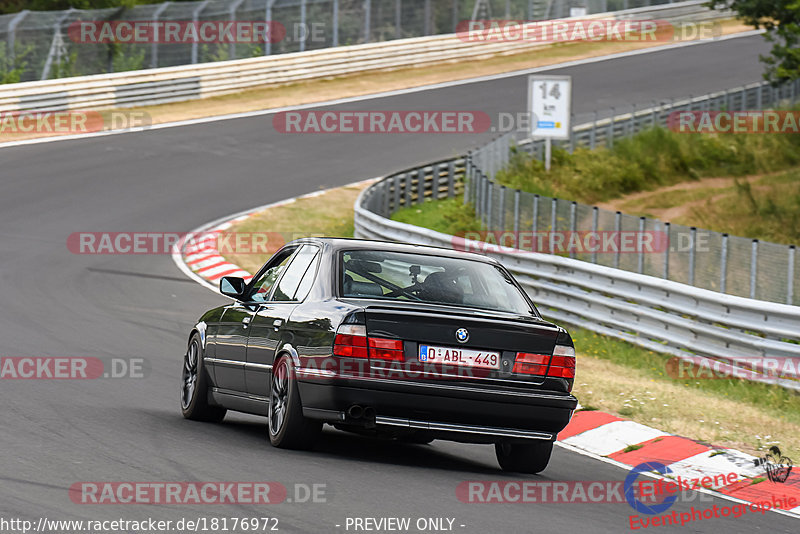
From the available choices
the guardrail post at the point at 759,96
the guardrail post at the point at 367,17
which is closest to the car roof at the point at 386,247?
the guardrail post at the point at 759,96

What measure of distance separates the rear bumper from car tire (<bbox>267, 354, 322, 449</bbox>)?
8 centimetres

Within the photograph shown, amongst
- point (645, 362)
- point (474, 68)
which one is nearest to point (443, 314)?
point (645, 362)

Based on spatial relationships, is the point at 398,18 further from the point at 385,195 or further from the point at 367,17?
the point at 385,195

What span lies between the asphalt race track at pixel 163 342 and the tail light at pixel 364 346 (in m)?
0.69

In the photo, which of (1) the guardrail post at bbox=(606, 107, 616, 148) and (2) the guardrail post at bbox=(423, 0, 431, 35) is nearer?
(1) the guardrail post at bbox=(606, 107, 616, 148)

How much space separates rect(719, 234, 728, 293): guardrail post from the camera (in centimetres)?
1443

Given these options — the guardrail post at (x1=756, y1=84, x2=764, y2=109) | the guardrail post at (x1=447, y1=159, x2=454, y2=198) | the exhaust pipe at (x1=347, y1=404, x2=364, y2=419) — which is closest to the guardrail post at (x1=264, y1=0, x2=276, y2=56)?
the guardrail post at (x1=447, y1=159, x2=454, y2=198)

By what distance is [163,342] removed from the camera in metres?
13.7

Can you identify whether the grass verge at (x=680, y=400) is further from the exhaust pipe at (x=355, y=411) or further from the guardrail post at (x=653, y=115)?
the guardrail post at (x=653, y=115)

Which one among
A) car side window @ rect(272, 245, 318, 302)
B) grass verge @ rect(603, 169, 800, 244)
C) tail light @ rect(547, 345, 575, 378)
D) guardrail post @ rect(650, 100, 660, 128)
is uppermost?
car side window @ rect(272, 245, 318, 302)

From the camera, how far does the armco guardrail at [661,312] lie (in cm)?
1302

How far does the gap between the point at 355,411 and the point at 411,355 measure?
47cm

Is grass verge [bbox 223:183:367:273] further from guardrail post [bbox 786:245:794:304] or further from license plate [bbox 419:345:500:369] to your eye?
license plate [bbox 419:345:500:369]

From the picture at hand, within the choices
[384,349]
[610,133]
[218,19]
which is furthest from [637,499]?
[218,19]
